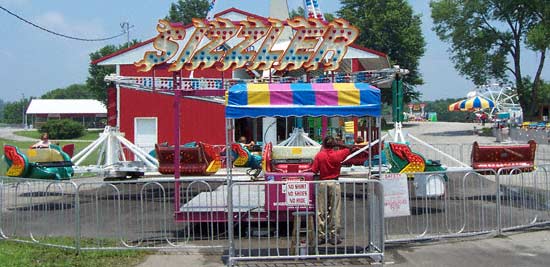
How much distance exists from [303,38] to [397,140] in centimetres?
675

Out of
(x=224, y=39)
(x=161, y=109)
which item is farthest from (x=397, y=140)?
(x=161, y=109)

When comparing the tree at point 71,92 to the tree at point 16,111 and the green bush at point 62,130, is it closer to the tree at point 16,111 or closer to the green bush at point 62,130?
the tree at point 16,111

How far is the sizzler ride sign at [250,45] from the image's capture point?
1032 centimetres

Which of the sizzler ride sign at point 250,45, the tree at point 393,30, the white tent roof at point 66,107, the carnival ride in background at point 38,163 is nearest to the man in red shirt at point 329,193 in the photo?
the sizzler ride sign at point 250,45

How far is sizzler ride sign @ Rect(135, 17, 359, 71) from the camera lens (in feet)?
33.8

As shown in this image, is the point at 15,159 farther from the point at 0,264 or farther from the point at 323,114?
the point at 323,114

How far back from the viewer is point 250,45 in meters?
10.6

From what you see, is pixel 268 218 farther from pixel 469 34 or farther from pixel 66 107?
pixel 66 107

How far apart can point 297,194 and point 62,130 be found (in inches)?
2617

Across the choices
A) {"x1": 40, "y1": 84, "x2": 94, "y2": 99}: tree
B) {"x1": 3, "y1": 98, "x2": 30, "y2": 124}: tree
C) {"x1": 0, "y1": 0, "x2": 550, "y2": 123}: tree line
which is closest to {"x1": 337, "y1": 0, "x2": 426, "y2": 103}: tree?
{"x1": 0, "y1": 0, "x2": 550, "y2": 123}: tree line

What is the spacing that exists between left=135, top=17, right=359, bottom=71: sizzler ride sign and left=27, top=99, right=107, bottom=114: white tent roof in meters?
97.8

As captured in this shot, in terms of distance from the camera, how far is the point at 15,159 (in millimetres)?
15844

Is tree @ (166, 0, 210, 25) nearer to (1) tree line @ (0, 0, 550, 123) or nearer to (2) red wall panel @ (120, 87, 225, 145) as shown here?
(1) tree line @ (0, 0, 550, 123)

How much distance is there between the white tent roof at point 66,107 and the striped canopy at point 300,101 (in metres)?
101
